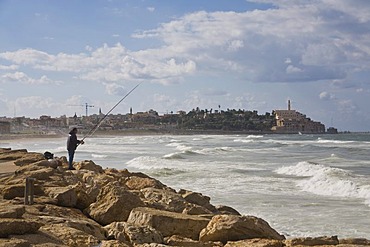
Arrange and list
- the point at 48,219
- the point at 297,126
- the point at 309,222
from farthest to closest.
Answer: the point at 297,126 → the point at 309,222 → the point at 48,219

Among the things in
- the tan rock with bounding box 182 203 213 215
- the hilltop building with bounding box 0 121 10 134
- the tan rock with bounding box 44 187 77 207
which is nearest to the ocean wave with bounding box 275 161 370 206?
the tan rock with bounding box 182 203 213 215

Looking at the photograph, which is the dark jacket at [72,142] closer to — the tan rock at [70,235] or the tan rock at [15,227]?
the tan rock at [70,235]

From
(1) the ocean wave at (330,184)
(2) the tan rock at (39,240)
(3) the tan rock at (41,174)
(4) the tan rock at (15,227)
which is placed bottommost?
(1) the ocean wave at (330,184)

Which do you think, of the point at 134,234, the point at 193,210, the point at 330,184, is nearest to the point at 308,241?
the point at 134,234

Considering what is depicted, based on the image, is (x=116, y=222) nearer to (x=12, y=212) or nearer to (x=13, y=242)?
(x=12, y=212)

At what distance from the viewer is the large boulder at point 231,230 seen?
5.49 meters

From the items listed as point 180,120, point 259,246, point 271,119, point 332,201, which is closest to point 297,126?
point 271,119

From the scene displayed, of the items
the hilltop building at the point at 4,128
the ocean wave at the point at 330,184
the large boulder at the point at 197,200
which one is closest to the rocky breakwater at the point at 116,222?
the large boulder at the point at 197,200

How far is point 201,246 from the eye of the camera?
5195mm

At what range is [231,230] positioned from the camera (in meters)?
5.51

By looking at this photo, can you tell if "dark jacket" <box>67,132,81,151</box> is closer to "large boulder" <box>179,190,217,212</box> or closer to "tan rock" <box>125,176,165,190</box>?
"tan rock" <box>125,176,165,190</box>

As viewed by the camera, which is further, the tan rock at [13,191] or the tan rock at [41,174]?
the tan rock at [41,174]

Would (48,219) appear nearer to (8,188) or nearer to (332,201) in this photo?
(8,188)

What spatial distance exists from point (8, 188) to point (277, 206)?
6.58 meters
